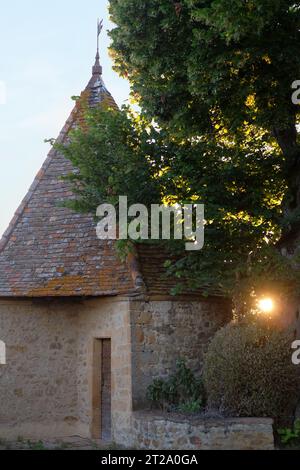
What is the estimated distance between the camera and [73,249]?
36.0 feet

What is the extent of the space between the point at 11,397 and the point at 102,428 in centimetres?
182

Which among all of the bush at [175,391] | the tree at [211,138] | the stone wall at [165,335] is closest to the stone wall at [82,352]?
the stone wall at [165,335]

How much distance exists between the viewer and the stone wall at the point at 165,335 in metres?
9.66

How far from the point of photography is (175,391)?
31.2 ft

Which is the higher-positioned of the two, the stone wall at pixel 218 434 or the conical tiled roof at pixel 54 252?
the conical tiled roof at pixel 54 252

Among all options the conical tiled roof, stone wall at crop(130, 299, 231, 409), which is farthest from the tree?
the conical tiled roof

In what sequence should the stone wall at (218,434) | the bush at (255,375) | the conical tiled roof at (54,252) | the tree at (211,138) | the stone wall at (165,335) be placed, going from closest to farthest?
1. the stone wall at (218,434)
2. the tree at (211,138)
3. the bush at (255,375)
4. the stone wall at (165,335)
5. the conical tiled roof at (54,252)

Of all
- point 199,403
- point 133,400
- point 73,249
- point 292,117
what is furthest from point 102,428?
point 292,117

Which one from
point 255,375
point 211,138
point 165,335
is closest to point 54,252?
point 165,335

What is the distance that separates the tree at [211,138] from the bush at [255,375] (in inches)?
28.1

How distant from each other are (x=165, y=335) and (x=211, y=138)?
3.55 metres

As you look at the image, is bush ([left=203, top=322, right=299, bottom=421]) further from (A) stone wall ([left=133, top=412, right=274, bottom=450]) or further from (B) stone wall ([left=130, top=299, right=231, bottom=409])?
(B) stone wall ([left=130, top=299, right=231, bottom=409])

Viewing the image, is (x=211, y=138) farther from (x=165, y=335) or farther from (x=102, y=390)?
(x=102, y=390)

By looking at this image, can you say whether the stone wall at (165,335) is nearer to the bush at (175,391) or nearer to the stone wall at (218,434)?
the bush at (175,391)
